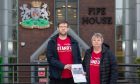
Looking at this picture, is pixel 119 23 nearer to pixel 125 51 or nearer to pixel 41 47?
pixel 125 51

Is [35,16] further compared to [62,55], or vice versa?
[35,16]

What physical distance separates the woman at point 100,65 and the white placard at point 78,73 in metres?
0.10

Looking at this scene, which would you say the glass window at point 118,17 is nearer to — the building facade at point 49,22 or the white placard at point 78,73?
the building facade at point 49,22

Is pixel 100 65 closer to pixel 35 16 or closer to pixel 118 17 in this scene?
pixel 35 16

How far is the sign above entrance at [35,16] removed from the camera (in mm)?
32750

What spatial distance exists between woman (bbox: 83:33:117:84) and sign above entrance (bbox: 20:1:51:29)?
2534 centimetres

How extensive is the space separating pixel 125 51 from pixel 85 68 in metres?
26.3

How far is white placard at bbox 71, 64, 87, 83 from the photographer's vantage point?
7594mm

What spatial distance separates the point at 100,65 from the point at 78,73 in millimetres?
441

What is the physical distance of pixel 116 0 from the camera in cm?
3359

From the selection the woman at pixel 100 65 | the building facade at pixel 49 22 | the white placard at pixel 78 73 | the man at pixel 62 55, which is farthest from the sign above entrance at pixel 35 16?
the woman at pixel 100 65

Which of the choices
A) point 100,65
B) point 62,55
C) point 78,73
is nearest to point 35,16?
point 62,55

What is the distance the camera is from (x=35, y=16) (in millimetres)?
32844

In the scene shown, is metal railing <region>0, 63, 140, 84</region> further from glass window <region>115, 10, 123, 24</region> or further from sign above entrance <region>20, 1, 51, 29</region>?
glass window <region>115, 10, 123, 24</region>
